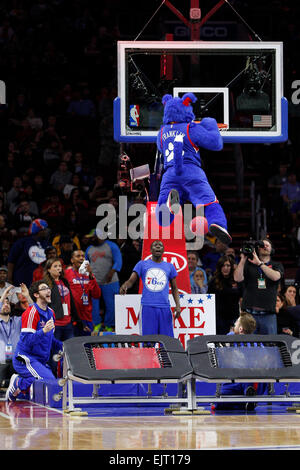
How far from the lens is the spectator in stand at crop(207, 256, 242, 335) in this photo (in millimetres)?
13734

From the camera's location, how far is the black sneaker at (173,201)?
1044 cm

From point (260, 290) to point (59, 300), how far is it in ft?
8.88

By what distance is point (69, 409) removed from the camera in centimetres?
959

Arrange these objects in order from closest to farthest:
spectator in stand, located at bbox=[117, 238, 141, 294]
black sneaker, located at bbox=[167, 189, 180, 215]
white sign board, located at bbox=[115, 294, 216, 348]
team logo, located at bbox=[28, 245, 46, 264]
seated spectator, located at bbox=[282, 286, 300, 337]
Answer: black sneaker, located at bbox=[167, 189, 180, 215] < white sign board, located at bbox=[115, 294, 216, 348] < seated spectator, located at bbox=[282, 286, 300, 337] < team logo, located at bbox=[28, 245, 46, 264] < spectator in stand, located at bbox=[117, 238, 141, 294]

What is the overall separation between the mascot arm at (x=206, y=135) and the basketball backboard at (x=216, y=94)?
3.52 ft

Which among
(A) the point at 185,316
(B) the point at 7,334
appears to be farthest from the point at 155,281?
(B) the point at 7,334

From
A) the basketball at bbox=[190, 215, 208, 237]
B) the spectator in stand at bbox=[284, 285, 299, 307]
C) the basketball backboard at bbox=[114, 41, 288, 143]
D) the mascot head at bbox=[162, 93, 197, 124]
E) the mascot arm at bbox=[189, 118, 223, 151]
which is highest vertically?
the basketball backboard at bbox=[114, 41, 288, 143]

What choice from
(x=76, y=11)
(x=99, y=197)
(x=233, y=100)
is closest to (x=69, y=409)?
(x=233, y=100)

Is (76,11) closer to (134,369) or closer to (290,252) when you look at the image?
(290,252)

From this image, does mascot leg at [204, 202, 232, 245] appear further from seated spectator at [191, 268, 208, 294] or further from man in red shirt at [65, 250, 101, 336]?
seated spectator at [191, 268, 208, 294]

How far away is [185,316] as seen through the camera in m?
12.7

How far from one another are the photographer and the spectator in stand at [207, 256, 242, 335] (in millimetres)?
1901

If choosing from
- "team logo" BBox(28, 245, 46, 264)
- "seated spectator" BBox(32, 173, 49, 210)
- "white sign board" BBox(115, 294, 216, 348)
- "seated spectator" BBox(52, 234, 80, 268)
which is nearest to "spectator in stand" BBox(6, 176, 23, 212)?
"seated spectator" BBox(32, 173, 49, 210)

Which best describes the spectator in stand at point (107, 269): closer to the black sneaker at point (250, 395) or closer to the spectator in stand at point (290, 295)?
the spectator in stand at point (290, 295)
